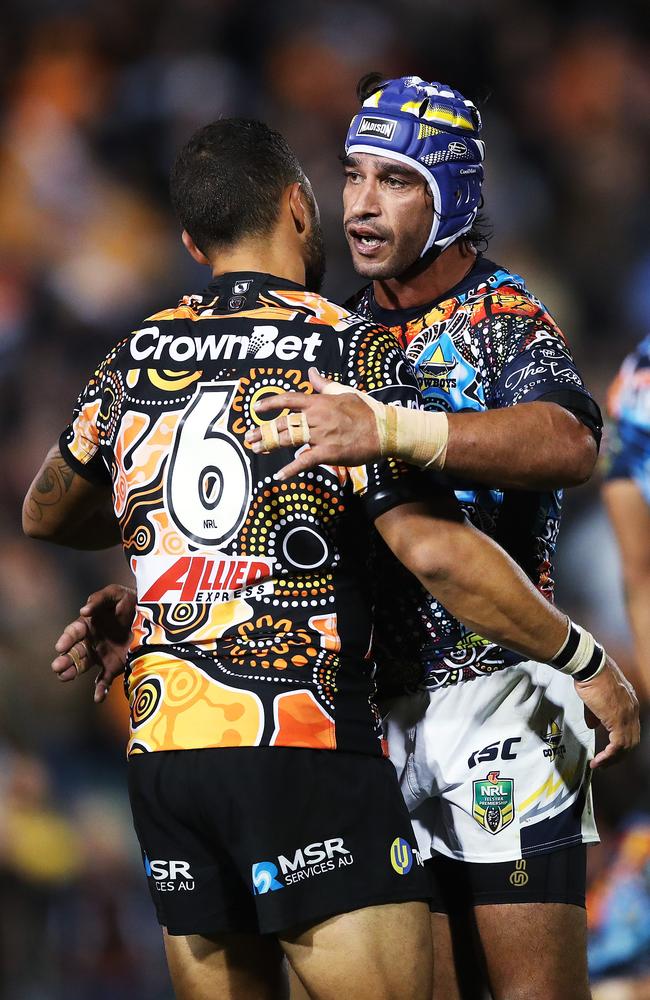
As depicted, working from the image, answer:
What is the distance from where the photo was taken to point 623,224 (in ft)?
18.2

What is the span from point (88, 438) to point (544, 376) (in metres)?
0.97

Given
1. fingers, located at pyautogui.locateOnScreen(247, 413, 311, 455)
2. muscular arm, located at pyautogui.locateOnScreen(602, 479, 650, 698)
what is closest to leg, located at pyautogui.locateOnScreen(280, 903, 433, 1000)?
fingers, located at pyautogui.locateOnScreen(247, 413, 311, 455)

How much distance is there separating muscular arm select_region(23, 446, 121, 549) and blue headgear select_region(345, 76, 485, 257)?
0.99 m

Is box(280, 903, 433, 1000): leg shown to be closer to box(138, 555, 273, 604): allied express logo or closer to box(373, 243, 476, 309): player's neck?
box(138, 555, 273, 604): allied express logo

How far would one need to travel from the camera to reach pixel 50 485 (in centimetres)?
265

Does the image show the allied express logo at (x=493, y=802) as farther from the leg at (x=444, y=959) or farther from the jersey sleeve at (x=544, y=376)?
the jersey sleeve at (x=544, y=376)

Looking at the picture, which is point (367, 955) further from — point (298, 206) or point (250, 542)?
point (298, 206)

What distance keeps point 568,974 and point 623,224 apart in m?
3.95

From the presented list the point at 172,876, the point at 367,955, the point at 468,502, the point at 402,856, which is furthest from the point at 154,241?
the point at 367,955

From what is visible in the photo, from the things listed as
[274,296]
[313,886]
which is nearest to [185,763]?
[313,886]

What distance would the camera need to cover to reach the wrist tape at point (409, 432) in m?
2.02

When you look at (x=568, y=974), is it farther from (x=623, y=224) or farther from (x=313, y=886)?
(x=623, y=224)

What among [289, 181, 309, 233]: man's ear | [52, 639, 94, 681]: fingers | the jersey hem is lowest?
the jersey hem

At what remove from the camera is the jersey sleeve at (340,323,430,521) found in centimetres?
215
